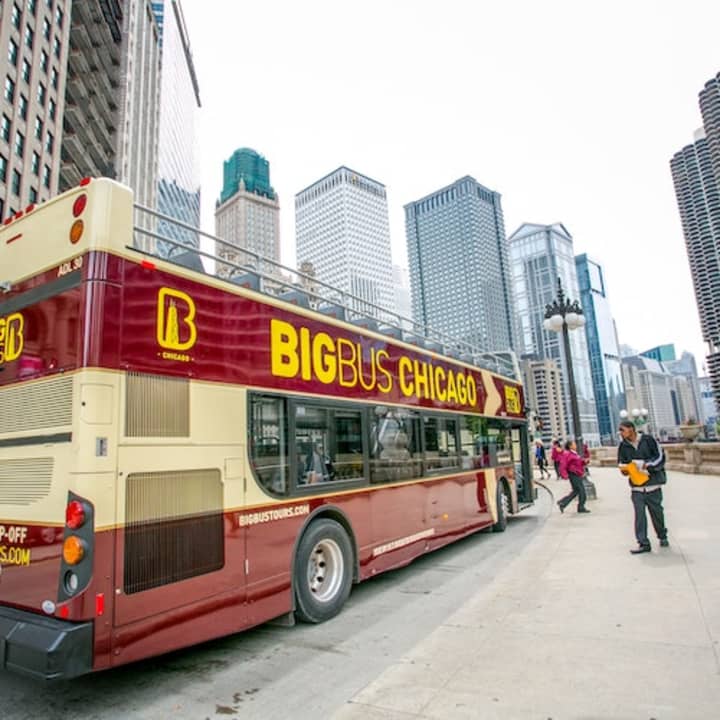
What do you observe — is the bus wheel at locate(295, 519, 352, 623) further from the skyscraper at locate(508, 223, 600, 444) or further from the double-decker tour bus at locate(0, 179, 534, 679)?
the skyscraper at locate(508, 223, 600, 444)

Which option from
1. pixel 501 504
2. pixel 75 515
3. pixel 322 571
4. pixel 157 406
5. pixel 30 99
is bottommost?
pixel 322 571

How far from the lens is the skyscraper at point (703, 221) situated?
333 feet

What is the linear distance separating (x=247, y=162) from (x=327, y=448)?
18718 cm

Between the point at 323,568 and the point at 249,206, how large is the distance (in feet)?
554

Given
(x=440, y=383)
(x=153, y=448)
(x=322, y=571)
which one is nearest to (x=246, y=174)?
(x=440, y=383)

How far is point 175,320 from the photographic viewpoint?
420 cm

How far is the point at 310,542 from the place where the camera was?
5.18 metres

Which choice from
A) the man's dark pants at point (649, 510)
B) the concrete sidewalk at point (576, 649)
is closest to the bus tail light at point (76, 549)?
the concrete sidewalk at point (576, 649)

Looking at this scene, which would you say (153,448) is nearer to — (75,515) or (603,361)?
(75,515)

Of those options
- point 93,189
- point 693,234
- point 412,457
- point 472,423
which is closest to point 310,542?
point 412,457

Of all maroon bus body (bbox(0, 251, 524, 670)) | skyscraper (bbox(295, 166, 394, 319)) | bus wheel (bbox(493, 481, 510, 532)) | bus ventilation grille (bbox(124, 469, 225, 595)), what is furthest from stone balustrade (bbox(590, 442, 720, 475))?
skyscraper (bbox(295, 166, 394, 319))

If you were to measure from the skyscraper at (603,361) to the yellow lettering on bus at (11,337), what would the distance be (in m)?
146

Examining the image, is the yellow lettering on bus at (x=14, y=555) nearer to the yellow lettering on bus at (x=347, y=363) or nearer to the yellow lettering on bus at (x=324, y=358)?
the yellow lettering on bus at (x=324, y=358)

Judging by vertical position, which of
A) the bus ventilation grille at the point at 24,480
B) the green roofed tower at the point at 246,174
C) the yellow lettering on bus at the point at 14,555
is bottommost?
the yellow lettering on bus at the point at 14,555
